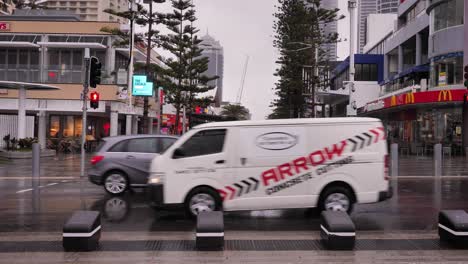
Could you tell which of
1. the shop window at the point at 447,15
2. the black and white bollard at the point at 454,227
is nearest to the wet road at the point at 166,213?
the black and white bollard at the point at 454,227

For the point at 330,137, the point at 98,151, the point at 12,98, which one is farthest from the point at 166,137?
the point at 12,98

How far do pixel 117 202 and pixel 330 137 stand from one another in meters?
5.94

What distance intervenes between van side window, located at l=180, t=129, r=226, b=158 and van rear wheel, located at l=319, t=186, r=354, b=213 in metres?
2.28

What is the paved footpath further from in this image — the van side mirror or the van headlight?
the van side mirror

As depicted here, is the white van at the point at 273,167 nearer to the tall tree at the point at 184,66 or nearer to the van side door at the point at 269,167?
the van side door at the point at 269,167

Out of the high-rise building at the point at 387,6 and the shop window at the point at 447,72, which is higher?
the high-rise building at the point at 387,6

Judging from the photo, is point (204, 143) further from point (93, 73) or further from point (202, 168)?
point (93, 73)

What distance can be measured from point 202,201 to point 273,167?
60.5 inches

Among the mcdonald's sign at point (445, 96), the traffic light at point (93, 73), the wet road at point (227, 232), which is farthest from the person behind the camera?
the mcdonald's sign at point (445, 96)

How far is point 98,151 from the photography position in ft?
48.1

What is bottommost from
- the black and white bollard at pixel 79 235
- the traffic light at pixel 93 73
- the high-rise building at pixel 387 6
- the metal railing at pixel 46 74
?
the black and white bollard at pixel 79 235

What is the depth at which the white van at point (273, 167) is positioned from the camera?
1037 centimetres

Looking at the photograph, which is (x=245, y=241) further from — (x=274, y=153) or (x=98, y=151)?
(x=98, y=151)

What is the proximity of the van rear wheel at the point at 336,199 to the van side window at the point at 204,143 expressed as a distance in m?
2.28
